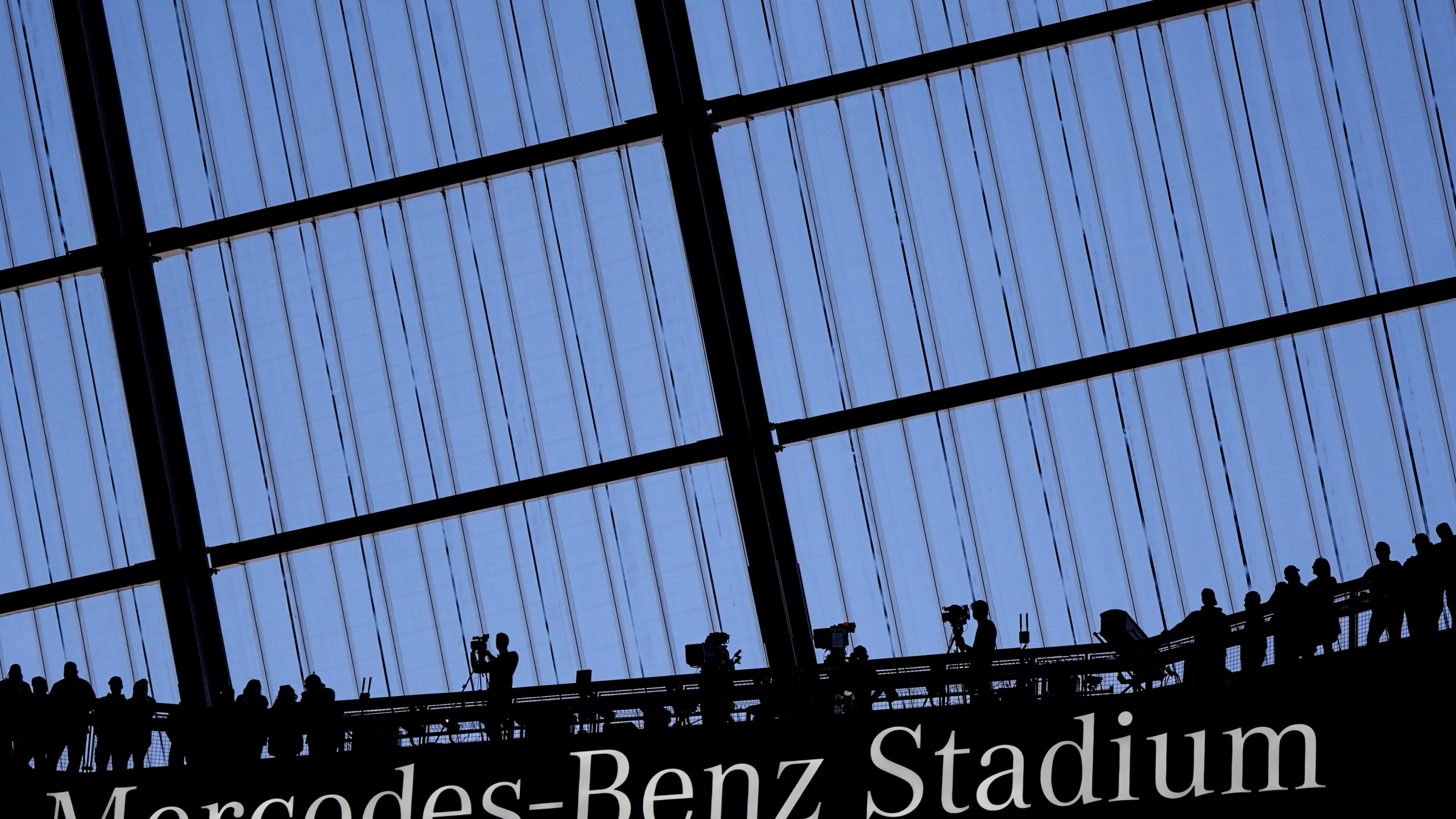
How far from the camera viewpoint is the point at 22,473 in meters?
20.5

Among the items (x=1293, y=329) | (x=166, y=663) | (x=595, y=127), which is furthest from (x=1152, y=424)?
(x=166, y=663)

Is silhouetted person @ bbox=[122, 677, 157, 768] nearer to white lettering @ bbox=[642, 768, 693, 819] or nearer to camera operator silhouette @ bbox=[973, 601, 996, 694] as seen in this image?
white lettering @ bbox=[642, 768, 693, 819]

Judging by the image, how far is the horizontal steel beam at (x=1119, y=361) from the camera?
18.8m

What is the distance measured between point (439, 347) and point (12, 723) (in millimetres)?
7757

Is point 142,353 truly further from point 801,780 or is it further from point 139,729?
point 801,780

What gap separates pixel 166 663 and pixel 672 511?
7.72 m

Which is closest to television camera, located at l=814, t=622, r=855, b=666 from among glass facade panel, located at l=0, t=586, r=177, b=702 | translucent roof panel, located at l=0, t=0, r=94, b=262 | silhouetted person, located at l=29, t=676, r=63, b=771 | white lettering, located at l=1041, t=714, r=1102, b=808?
white lettering, located at l=1041, t=714, r=1102, b=808

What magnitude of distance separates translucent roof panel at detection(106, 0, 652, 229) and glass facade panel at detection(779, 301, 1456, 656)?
650 centimetres

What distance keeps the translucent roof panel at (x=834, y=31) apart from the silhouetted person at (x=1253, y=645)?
950 cm

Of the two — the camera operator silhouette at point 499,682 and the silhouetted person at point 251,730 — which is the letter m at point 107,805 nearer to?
the silhouetted person at point 251,730

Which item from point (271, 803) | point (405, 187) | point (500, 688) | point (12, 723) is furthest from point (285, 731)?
point (405, 187)

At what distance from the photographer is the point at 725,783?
14250mm

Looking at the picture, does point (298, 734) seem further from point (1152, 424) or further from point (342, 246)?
point (1152, 424)

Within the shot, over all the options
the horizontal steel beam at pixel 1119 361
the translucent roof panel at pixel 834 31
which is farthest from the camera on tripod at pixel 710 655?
the translucent roof panel at pixel 834 31
